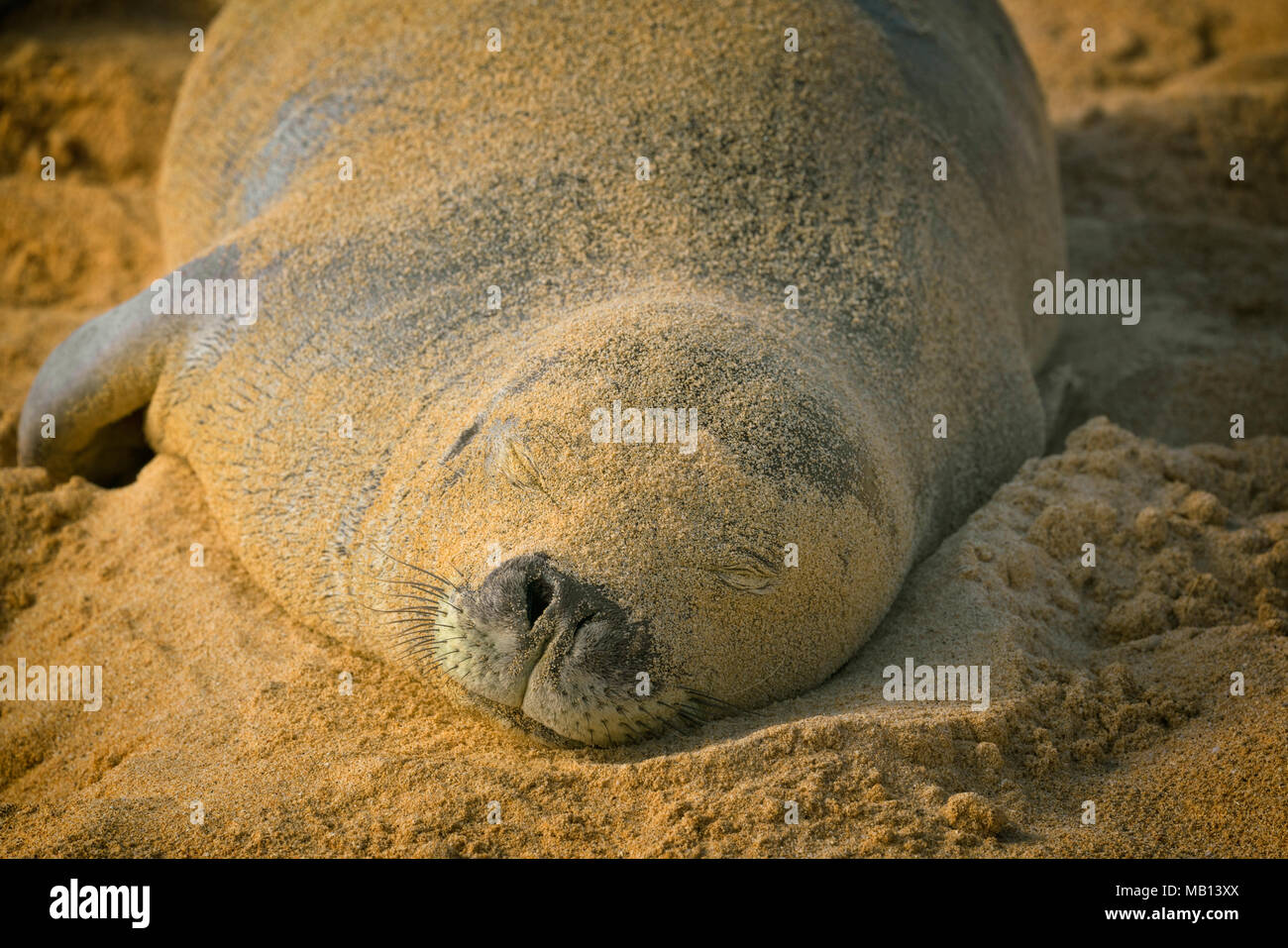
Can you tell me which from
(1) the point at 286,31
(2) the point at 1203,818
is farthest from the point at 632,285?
(1) the point at 286,31

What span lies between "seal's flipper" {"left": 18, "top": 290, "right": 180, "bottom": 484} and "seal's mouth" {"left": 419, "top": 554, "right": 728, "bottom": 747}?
1625 mm

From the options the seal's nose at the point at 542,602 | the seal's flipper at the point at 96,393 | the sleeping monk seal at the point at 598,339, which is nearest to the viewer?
the seal's nose at the point at 542,602

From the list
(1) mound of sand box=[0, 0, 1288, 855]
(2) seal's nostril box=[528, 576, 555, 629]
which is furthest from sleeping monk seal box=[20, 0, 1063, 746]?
(1) mound of sand box=[0, 0, 1288, 855]

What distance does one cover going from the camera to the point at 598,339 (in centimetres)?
283

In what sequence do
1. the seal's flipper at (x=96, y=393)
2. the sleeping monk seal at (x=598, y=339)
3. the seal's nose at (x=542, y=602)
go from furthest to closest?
the seal's flipper at (x=96, y=393), the sleeping monk seal at (x=598, y=339), the seal's nose at (x=542, y=602)

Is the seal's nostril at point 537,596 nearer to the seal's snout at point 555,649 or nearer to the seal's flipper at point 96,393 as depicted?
the seal's snout at point 555,649

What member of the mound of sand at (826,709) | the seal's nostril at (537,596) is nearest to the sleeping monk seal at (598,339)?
the seal's nostril at (537,596)

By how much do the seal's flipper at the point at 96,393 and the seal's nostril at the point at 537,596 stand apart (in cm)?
180

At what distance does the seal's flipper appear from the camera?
3.79 metres

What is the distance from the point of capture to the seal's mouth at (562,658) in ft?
8.23

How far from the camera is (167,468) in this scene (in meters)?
3.74

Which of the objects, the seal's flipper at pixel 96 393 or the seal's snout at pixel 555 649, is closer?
the seal's snout at pixel 555 649
